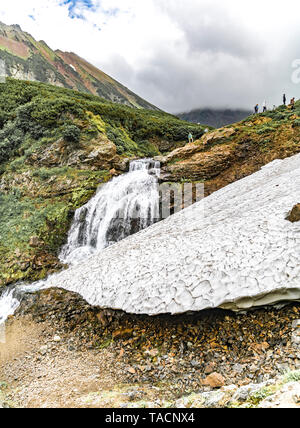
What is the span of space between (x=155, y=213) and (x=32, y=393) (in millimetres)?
12237

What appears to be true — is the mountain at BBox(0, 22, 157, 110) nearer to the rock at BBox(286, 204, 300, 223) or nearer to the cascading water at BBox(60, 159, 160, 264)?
the cascading water at BBox(60, 159, 160, 264)

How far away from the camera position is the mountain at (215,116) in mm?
150875

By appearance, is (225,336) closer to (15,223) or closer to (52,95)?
(15,223)

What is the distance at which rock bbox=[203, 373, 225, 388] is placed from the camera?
4.51m

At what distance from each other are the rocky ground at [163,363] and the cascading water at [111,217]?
24.9 ft

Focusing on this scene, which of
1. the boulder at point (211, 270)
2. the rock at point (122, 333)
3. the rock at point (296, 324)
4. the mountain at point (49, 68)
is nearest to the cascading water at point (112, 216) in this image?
the boulder at point (211, 270)

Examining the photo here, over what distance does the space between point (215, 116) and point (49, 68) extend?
12069cm

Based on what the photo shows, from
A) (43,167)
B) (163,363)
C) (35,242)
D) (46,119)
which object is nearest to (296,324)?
(163,363)

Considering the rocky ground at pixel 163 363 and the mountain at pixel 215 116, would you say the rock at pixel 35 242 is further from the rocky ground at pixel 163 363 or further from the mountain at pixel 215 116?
the mountain at pixel 215 116

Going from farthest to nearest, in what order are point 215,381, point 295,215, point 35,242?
point 35,242
point 295,215
point 215,381

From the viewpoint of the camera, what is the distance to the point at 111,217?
1590 cm

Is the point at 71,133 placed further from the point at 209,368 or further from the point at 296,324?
the point at 296,324

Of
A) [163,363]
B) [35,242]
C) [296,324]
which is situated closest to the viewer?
[296,324]

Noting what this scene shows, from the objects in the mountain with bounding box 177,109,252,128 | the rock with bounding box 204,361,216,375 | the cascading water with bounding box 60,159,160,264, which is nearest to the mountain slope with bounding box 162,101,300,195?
the cascading water with bounding box 60,159,160,264
